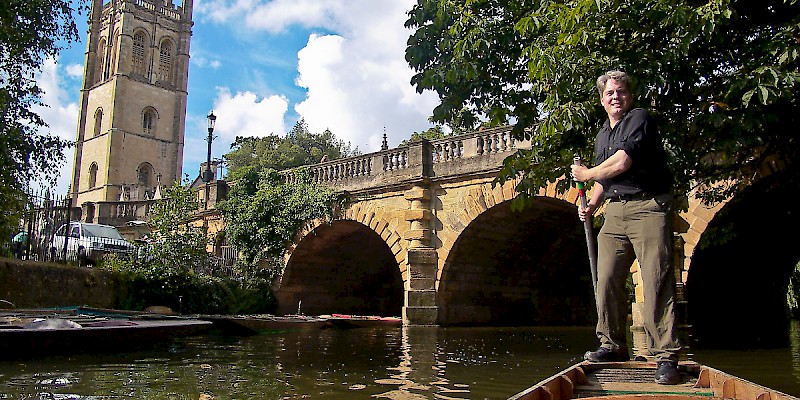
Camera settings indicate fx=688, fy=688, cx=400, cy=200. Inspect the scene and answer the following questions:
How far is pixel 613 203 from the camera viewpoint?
3.89 m

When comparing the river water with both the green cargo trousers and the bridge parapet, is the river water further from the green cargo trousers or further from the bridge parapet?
the bridge parapet

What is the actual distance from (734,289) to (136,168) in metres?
44.8

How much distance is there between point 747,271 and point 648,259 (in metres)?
16.4

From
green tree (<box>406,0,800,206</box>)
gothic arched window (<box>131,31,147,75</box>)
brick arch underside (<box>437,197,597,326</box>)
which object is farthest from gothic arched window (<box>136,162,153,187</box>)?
green tree (<box>406,0,800,206</box>)

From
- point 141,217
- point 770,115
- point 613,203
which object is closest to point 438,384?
point 613,203

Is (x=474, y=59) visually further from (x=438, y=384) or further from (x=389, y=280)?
(x=389, y=280)

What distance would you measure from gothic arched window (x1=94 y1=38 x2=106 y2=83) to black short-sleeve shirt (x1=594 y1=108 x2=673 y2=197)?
56721 mm

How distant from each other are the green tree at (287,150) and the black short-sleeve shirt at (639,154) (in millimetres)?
38381

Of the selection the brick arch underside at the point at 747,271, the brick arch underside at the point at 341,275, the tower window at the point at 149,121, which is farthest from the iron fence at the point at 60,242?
the tower window at the point at 149,121

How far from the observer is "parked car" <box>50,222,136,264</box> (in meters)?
14.3

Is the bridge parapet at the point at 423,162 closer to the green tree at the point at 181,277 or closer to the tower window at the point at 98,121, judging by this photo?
the green tree at the point at 181,277

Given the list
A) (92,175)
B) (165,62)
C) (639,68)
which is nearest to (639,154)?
(639,68)

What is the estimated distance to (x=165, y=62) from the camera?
55156 mm

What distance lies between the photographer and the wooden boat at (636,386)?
8.86 feet
